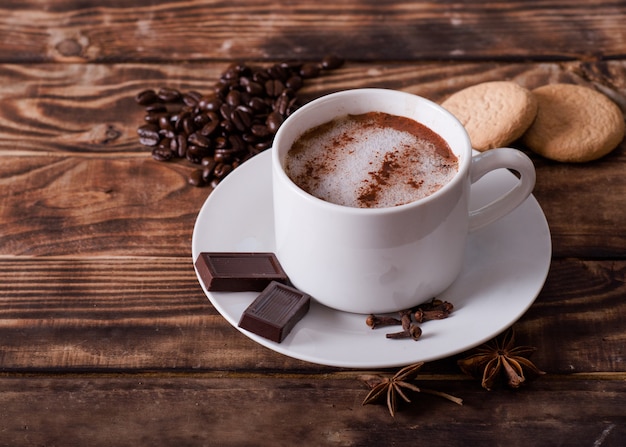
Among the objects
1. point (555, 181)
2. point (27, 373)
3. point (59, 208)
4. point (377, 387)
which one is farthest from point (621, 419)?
point (59, 208)

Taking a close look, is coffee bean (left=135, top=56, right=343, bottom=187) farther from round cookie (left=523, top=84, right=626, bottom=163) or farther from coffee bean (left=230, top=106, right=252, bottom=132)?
round cookie (left=523, top=84, right=626, bottom=163)

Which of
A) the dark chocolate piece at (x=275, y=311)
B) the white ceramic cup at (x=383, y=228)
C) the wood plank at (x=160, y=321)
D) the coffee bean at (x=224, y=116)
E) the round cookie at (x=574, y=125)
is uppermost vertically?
the white ceramic cup at (x=383, y=228)

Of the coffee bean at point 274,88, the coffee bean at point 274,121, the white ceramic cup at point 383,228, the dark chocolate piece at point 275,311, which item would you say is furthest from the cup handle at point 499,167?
the coffee bean at point 274,88

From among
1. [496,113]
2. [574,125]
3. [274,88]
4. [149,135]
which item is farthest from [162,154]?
[574,125]

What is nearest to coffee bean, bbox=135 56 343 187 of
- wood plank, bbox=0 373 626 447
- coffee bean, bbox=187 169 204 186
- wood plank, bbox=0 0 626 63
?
coffee bean, bbox=187 169 204 186

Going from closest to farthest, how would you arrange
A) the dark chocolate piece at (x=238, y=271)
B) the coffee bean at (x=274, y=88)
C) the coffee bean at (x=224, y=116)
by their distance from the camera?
the dark chocolate piece at (x=238, y=271) < the coffee bean at (x=224, y=116) < the coffee bean at (x=274, y=88)

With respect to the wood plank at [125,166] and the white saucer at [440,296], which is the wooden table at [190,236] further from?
the white saucer at [440,296]

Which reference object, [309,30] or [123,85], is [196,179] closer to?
[123,85]
